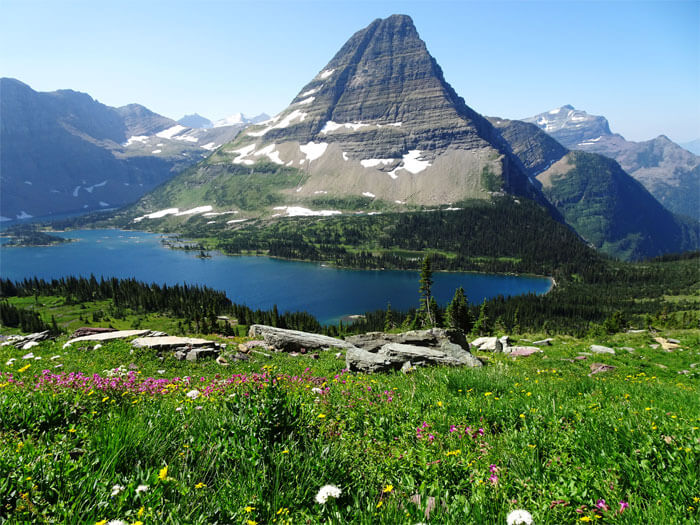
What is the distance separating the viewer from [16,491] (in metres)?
2.77

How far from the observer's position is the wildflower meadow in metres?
3.00

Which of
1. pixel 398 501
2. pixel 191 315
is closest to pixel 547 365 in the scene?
pixel 398 501

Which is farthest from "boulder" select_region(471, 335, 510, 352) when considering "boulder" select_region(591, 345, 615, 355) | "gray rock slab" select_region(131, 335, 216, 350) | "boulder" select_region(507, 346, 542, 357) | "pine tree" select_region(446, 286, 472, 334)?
"pine tree" select_region(446, 286, 472, 334)

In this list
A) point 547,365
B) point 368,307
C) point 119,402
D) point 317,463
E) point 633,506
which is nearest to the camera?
point 633,506

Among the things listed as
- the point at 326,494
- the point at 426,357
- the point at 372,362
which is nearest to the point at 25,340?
the point at 372,362

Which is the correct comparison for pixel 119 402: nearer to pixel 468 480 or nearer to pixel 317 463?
pixel 317 463

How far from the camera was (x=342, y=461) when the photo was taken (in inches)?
160

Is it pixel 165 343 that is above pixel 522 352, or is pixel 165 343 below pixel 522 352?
above

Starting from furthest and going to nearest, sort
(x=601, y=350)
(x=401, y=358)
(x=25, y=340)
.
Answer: (x=601, y=350) → (x=25, y=340) → (x=401, y=358)

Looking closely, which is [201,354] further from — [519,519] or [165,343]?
[519,519]

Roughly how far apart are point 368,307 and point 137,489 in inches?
5948

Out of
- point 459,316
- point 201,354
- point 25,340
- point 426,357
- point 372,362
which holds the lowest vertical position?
point 459,316

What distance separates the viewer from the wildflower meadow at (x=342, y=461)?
3002mm

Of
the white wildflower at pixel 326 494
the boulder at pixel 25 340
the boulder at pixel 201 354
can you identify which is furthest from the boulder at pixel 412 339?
the boulder at pixel 25 340
